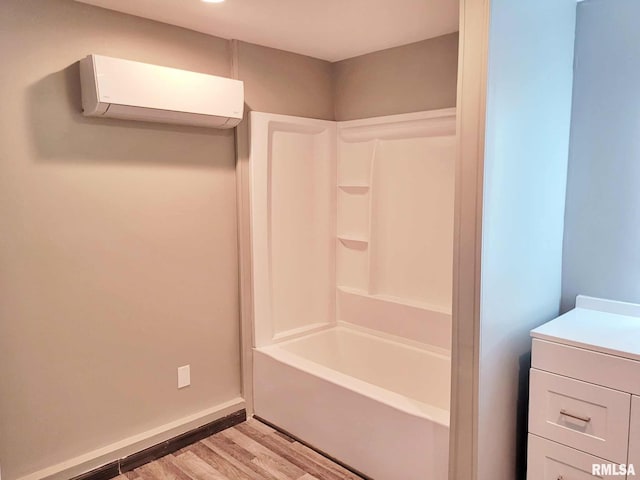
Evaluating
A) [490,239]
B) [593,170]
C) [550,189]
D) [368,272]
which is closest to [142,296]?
[368,272]

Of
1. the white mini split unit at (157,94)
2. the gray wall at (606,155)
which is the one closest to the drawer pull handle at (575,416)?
the gray wall at (606,155)

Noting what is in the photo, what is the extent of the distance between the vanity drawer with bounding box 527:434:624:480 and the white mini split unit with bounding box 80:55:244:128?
2.08m

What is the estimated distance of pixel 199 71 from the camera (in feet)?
8.48

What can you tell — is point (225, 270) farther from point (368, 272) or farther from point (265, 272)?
point (368, 272)

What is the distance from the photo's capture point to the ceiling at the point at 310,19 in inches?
85.6

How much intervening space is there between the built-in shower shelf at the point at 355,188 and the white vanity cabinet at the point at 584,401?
149cm

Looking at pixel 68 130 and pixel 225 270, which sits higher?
pixel 68 130

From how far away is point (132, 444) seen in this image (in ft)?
8.04

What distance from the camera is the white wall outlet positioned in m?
2.65

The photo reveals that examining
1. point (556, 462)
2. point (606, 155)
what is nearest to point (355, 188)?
point (606, 155)

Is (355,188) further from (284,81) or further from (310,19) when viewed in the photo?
(310,19)

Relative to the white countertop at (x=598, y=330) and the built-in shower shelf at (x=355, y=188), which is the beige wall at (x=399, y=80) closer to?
the built-in shower shelf at (x=355, y=188)

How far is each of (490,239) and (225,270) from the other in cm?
156

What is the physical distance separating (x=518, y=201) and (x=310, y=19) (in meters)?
1.32
